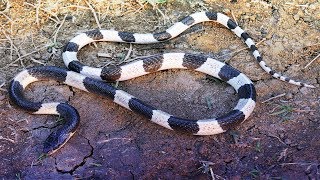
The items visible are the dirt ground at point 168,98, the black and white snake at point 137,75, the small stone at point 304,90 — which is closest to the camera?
the dirt ground at point 168,98

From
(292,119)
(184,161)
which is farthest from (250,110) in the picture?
(184,161)

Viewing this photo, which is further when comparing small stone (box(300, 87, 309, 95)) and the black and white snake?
small stone (box(300, 87, 309, 95))

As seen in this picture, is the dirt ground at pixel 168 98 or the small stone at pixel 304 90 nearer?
the dirt ground at pixel 168 98

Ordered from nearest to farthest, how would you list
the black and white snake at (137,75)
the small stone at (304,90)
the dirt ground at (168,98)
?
the dirt ground at (168,98)
the black and white snake at (137,75)
the small stone at (304,90)

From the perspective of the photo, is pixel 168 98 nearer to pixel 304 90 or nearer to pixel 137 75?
pixel 137 75

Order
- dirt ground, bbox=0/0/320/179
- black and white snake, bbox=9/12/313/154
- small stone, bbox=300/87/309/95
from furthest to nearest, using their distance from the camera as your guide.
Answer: small stone, bbox=300/87/309/95 → black and white snake, bbox=9/12/313/154 → dirt ground, bbox=0/0/320/179

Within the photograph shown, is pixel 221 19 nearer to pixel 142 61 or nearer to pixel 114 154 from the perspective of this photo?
pixel 142 61

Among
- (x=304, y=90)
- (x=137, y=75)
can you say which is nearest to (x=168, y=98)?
(x=137, y=75)
